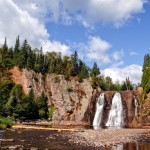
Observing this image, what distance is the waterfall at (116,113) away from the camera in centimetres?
9919

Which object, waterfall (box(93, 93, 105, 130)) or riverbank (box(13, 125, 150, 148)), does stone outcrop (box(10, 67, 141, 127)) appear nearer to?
waterfall (box(93, 93, 105, 130))

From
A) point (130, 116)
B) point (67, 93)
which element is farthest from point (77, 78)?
point (130, 116)

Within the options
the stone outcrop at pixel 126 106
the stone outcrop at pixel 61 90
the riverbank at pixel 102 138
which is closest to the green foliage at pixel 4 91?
the stone outcrop at pixel 61 90

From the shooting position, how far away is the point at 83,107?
415 feet

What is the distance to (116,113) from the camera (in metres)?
102

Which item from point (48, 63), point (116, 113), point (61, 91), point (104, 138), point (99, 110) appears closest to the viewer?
point (104, 138)

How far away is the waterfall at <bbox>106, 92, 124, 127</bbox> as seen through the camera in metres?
99.2

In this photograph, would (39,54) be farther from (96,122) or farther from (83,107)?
(96,122)

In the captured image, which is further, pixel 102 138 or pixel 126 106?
pixel 126 106

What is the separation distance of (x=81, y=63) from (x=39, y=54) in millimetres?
19997

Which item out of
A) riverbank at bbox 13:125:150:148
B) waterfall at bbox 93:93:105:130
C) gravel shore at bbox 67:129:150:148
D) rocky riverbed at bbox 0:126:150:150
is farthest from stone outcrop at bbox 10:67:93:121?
rocky riverbed at bbox 0:126:150:150

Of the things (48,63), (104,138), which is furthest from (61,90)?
(104,138)

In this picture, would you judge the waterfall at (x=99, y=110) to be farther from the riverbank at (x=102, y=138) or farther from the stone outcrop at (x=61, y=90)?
the riverbank at (x=102, y=138)

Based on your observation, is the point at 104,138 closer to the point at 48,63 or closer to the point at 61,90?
the point at 61,90
